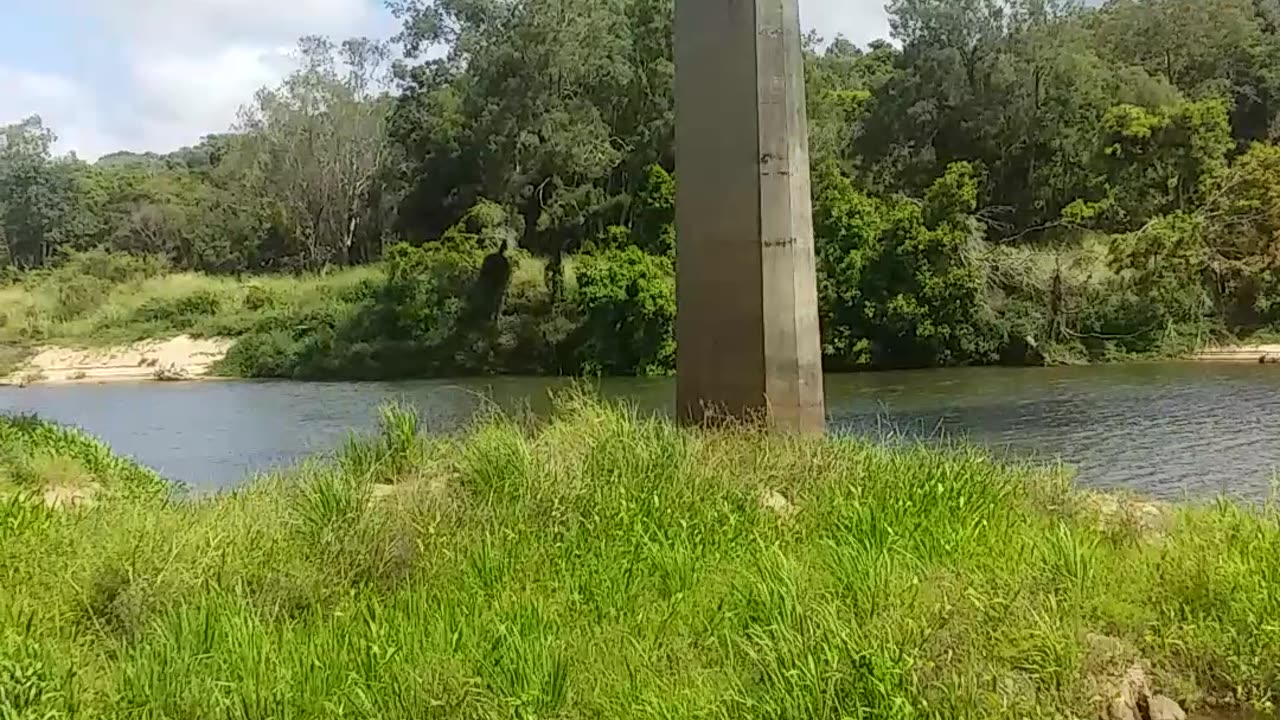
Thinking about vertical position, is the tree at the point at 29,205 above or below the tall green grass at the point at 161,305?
above

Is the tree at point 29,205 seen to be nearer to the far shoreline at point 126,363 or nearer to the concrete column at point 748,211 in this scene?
the far shoreline at point 126,363

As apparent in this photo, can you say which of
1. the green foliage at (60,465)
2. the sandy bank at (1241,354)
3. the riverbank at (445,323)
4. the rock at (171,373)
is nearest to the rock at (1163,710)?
the green foliage at (60,465)

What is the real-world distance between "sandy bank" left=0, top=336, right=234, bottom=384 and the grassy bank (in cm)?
3265

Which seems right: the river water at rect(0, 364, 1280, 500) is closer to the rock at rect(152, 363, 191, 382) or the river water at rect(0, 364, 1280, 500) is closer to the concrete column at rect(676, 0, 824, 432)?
the concrete column at rect(676, 0, 824, 432)

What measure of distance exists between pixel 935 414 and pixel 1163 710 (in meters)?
16.3

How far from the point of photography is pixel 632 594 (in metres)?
5.21

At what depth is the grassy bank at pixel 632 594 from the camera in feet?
13.8

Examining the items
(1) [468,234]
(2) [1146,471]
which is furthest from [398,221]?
(2) [1146,471]

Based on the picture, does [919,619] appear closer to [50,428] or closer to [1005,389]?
[50,428]

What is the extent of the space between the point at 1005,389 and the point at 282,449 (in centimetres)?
1321

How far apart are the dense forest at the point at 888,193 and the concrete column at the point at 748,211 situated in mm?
21287

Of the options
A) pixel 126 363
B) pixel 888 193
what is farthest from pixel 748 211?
pixel 126 363

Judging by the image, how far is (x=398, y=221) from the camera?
147 ft

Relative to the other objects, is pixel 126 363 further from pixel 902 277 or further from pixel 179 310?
pixel 902 277
